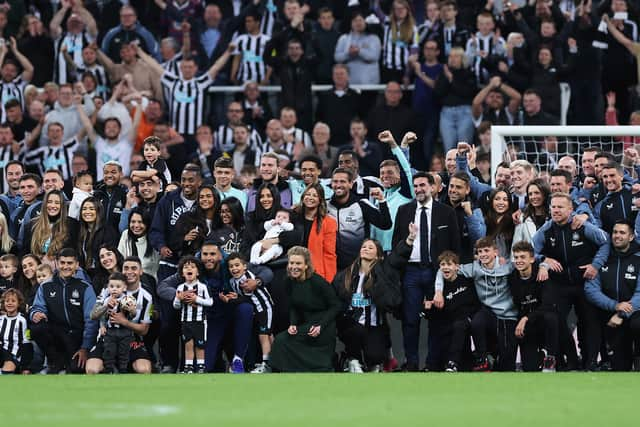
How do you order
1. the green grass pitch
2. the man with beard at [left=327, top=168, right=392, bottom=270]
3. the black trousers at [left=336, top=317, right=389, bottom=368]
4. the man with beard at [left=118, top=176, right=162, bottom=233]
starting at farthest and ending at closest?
1. the man with beard at [left=118, top=176, right=162, bottom=233]
2. the man with beard at [left=327, top=168, right=392, bottom=270]
3. the black trousers at [left=336, top=317, right=389, bottom=368]
4. the green grass pitch

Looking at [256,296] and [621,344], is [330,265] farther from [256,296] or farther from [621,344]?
[621,344]

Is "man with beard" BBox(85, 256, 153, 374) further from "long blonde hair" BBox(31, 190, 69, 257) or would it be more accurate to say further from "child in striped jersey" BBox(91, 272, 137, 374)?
"long blonde hair" BBox(31, 190, 69, 257)

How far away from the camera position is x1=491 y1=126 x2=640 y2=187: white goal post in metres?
15.5

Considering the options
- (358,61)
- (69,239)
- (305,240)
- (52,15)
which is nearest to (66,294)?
(69,239)

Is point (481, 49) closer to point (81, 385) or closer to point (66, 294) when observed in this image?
point (66, 294)

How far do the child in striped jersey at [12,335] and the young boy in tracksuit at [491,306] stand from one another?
13.6 feet

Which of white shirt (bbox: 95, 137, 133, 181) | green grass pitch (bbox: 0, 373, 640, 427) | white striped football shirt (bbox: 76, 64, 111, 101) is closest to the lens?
green grass pitch (bbox: 0, 373, 640, 427)

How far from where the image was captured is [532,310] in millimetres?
13461

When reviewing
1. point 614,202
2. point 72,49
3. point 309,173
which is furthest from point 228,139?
point 614,202

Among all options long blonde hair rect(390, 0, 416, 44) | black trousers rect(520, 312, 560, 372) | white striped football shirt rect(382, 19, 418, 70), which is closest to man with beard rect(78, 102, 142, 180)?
white striped football shirt rect(382, 19, 418, 70)

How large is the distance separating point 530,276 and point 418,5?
8.98 m

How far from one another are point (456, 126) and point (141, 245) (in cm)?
608

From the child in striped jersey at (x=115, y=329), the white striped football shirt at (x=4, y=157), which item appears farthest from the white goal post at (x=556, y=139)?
the white striped football shirt at (x=4, y=157)

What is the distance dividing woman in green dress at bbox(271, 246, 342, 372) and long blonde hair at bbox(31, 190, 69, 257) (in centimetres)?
256
